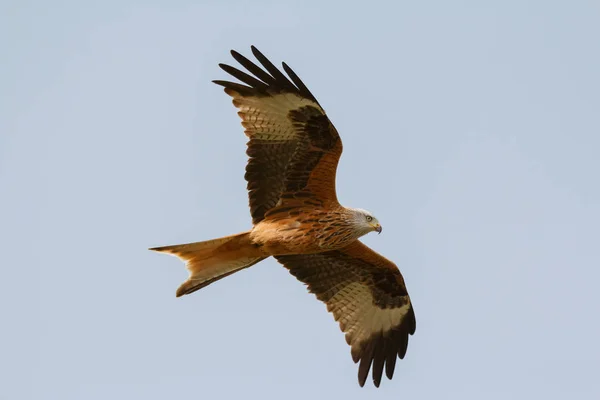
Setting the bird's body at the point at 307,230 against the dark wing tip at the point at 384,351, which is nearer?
the bird's body at the point at 307,230

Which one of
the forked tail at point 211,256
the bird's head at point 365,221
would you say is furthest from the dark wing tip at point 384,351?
the forked tail at point 211,256

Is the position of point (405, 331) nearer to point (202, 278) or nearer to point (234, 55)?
point (202, 278)

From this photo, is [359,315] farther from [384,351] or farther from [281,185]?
[281,185]

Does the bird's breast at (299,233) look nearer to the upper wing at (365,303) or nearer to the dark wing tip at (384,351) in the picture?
the upper wing at (365,303)

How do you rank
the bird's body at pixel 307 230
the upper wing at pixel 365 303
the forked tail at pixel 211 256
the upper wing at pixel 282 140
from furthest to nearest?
the upper wing at pixel 365 303
the bird's body at pixel 307 230
the forked tail at pixel 211 256
the upper wing at pixel 282 140

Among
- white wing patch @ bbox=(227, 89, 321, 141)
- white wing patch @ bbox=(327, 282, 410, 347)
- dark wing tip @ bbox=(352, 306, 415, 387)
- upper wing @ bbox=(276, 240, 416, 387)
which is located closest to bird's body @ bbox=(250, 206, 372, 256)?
white wing patch @ bbox=(227, 89, 321, 141)

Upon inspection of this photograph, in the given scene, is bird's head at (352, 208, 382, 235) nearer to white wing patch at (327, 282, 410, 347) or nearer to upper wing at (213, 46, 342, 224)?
upper wing at (213, 46, 342, 224)

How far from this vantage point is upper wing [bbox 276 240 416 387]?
14.5 m

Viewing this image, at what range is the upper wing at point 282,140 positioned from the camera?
42.3 feet

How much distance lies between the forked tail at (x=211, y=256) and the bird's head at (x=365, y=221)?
4.10 feet

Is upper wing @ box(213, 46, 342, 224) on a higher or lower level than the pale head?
higher

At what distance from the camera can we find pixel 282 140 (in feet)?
43.1

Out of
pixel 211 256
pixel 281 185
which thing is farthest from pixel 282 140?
pixel 211 256

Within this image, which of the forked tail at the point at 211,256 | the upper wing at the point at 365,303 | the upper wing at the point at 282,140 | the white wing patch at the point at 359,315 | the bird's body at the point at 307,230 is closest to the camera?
the upper wing at the point at 282,140
